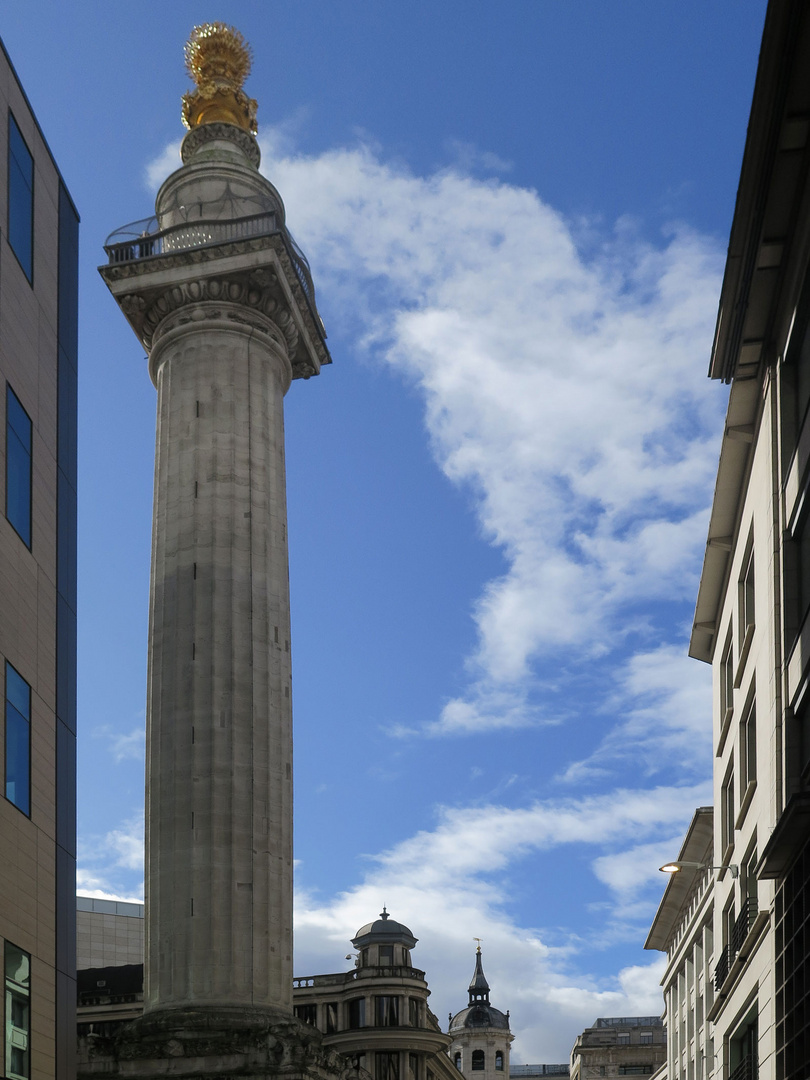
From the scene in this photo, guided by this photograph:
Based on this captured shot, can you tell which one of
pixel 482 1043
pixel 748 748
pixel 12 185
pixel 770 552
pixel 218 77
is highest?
pixel 218 77

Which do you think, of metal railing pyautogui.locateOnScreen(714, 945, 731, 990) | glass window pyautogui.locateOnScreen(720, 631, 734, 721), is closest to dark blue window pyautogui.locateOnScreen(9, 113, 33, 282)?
glass window pyautogui.locateOnScreen(720, 631, 734, 721)

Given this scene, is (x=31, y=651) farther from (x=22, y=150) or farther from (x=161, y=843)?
(x=161, y=843)

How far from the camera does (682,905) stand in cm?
6788

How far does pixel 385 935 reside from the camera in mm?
98875

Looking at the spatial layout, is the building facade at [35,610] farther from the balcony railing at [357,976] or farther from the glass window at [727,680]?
the balcony railing at [357,976]

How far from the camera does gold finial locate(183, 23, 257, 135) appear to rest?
7619cm

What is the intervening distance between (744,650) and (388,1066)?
218ft

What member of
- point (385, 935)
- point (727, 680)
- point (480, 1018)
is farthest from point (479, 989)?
point (727, 680)

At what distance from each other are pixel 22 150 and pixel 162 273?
33.5 metres

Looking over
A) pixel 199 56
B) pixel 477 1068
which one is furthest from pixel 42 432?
pixel 477 1068

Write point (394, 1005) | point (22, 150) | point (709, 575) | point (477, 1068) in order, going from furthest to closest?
point (477, 1068), point (394, 1005), point (709, 575), point (22, 150)

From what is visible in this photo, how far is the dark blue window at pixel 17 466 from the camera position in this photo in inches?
1219

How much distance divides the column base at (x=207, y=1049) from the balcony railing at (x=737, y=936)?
21089mm

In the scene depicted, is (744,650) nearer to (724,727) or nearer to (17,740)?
(724,727)
